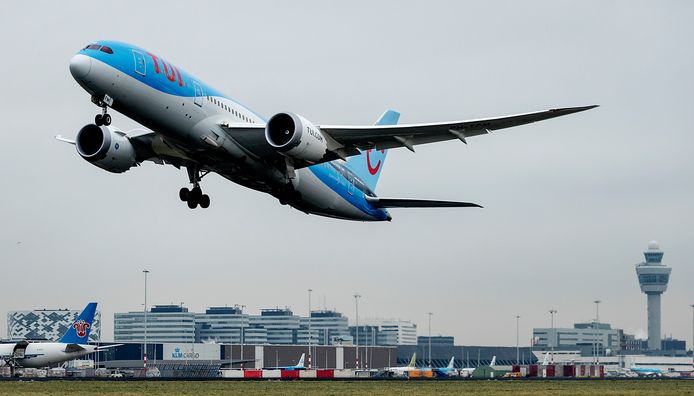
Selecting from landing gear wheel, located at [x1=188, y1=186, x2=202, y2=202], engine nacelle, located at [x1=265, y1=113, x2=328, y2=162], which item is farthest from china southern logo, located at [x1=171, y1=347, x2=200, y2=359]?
engine nacelle, located at [x1=265, y1=113, x2=328, y2=162]

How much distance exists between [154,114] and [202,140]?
3283 millimetres

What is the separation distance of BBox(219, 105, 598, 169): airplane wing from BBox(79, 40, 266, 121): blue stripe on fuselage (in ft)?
9.97

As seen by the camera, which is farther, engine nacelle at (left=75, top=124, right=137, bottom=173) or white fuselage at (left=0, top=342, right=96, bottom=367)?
white fuselage at (left=0, top=342, right=96, bottom=367)

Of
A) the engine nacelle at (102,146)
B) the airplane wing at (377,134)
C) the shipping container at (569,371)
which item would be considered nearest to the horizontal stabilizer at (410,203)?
the airplane wing at (377,134)

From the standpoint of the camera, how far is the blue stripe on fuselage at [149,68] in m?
46.5

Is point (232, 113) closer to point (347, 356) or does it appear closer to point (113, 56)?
point (113, 56)

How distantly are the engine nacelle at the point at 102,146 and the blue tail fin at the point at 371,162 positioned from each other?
54.1ft

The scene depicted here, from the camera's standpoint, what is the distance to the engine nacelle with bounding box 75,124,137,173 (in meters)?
54.7

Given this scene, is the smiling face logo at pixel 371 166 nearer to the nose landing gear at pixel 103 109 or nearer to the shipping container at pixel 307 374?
the nose landing gear at pixel 103 109

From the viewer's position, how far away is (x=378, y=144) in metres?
54.8

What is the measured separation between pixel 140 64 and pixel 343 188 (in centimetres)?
1702

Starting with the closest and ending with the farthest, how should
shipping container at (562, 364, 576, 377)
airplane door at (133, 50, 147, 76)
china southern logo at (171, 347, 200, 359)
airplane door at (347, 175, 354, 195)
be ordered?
Result: airplane door at (133, 50, 147, 76)
airplane door at (347, 175, 354, 195)
shipping container at (562, 364, 576, 377)
china southern logo at (171, 347, 200, 359)

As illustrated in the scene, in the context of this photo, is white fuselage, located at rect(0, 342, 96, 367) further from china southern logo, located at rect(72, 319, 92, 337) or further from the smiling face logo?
the smiling face logo

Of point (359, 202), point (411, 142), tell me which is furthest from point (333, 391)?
point (411, 142)
